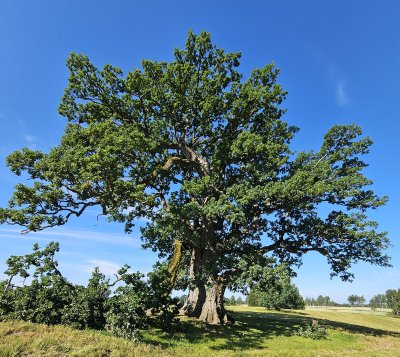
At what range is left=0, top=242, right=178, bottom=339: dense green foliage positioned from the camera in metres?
14.4

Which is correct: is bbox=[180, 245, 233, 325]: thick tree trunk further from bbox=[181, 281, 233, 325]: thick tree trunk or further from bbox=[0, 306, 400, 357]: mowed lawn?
bbox=[0, 306, 400, 357]: mowed lawn

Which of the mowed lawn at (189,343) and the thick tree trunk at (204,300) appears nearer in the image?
the mowed lawn at (189,343)

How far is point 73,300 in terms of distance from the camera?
1516 cm

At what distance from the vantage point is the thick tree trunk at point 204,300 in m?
24.9

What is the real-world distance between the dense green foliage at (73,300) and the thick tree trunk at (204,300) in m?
8.94

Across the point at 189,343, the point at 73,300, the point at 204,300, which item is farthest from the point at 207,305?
the point at 73,300

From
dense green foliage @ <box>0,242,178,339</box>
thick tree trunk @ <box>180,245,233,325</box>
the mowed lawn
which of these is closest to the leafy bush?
the mowed lawn

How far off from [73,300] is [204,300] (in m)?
13.6

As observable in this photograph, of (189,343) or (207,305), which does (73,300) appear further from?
(207,305)

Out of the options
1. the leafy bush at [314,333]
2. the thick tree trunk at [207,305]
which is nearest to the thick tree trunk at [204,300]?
the thick tree trunk at [207,305]

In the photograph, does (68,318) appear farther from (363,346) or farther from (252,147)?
(363,346)

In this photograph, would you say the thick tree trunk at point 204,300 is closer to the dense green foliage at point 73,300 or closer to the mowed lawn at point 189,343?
the mowed lawn at point 189,343

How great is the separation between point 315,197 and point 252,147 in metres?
6.68

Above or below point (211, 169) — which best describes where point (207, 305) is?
below
